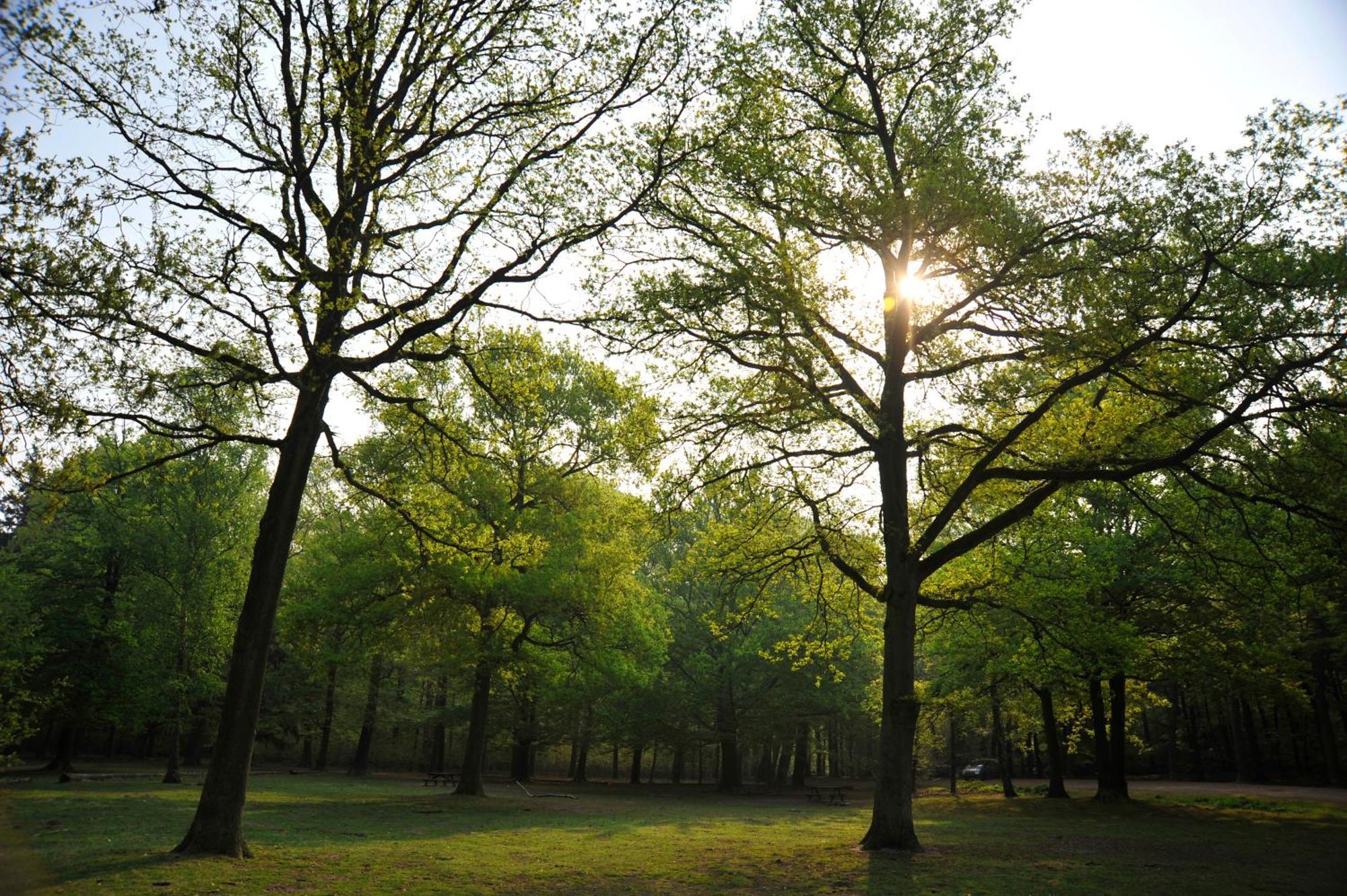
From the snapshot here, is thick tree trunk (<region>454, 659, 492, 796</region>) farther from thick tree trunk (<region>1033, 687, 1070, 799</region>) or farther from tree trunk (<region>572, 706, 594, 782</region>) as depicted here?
thick tree trunk (<region>1033, 687, 1070, 799</region>)

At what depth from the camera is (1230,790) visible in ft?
118

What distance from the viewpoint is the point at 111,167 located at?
10961 millimetres

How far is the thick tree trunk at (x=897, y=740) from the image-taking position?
13711 millimetres

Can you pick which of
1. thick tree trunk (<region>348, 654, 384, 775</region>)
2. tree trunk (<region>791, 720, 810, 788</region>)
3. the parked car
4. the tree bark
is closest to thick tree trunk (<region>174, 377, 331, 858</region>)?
the tree bark

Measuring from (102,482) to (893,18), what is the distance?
1517cm

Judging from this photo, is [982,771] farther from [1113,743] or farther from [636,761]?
[1113,743]

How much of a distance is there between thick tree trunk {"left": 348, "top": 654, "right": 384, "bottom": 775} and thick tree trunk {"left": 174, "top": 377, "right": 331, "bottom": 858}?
33968mm

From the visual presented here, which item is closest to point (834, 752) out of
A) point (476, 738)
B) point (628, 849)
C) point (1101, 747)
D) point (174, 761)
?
point (1101, 747)

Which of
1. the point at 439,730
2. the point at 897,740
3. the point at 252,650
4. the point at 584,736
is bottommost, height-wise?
the point at 439,730

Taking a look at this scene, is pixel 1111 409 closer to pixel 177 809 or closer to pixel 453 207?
pixel 453 207

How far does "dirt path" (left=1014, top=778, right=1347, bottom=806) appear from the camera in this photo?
30375mm

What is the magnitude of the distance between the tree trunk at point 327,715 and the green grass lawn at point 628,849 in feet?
64.1

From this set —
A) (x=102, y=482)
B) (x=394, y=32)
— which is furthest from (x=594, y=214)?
(x=102, y=482)

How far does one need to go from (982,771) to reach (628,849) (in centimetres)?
5051
